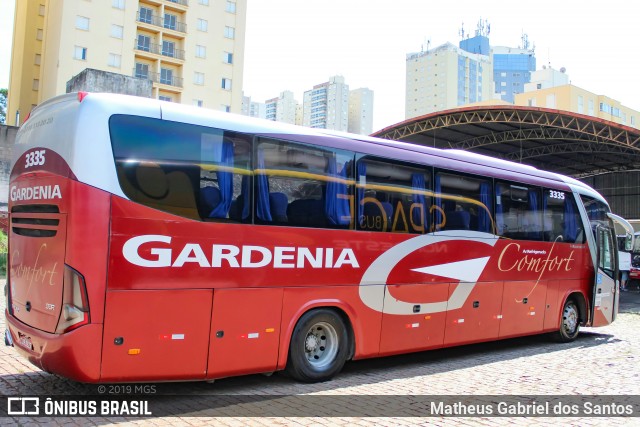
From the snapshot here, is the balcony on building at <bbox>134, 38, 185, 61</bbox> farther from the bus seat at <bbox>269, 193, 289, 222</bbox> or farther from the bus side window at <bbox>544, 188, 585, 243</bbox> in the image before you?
the bus seat at <bbox>269, 193, 289, 222</bbox>

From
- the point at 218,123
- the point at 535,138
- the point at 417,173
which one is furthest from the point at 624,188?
the point at 218,123

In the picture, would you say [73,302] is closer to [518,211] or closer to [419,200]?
[419,200]

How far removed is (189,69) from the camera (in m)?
52.5

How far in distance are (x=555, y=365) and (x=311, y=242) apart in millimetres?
4932

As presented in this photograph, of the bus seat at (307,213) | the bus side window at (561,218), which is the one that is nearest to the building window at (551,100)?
the bus side window at (561,218)

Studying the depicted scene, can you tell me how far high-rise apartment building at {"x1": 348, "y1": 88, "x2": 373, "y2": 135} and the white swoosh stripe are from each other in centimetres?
10201

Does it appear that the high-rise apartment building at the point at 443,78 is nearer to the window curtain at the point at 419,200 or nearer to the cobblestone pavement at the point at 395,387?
the cobblestone pavement at the point at 395,387

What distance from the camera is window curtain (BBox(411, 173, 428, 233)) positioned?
8148 millimetres

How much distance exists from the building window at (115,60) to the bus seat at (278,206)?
4702 cm

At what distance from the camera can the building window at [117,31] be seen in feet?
158

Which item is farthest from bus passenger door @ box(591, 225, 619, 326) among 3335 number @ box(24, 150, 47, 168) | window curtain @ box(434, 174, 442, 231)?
3335 number @ box(24, 150, 47, 168)

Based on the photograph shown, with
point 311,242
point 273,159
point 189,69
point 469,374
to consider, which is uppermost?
point 189,69

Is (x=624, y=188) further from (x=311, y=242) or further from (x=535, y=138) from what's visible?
(x=311, y=242)

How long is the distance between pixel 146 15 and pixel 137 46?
351 centimetres
